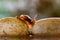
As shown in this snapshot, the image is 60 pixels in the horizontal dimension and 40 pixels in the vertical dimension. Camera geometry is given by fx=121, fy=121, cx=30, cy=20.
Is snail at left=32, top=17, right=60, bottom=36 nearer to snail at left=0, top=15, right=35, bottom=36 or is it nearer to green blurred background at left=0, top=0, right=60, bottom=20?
snail at left=0, top=15, right=35, bottom=36

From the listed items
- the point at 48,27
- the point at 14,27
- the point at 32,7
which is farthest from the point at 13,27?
the point at 32,7

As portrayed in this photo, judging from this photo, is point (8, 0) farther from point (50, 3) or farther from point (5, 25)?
point (5, 25)

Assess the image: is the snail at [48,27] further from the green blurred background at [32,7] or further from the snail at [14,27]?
the green blurred background at [32,7]

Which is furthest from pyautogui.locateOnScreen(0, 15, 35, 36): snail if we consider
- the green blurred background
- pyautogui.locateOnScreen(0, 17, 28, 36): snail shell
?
the green blurred background

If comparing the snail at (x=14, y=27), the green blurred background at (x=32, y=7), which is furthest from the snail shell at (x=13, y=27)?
the green blurred background at (x=32, y=7)

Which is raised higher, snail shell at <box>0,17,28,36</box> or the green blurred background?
the green blurred background

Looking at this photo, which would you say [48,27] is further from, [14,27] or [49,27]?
[14,27]
